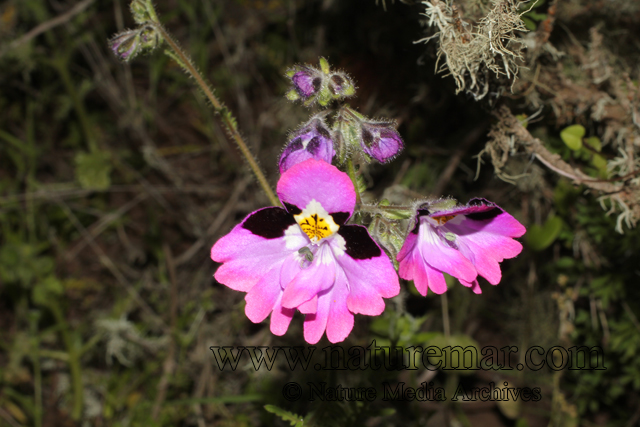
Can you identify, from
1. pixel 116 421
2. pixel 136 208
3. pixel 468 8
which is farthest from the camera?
pixel 136 208

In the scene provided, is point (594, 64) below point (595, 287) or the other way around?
the other way around

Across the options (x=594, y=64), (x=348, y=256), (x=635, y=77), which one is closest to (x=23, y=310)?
(x=348, y=256)

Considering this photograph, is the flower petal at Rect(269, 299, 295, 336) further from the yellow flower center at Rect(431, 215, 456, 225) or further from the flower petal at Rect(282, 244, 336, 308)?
the yellow flower center at Rect(431, 215, 456, 225)

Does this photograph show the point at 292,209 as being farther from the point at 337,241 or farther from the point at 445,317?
the point at 445,317

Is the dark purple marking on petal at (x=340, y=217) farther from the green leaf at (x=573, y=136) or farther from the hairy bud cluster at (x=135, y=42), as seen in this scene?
the green leaf at (x=573, y=136)

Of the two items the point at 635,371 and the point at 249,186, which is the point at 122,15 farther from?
the point at 635,371

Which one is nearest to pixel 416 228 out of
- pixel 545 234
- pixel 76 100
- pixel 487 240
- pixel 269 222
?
pixel 487 240

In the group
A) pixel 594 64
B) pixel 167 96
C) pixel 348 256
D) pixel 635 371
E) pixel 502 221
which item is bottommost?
pixel 635 371
